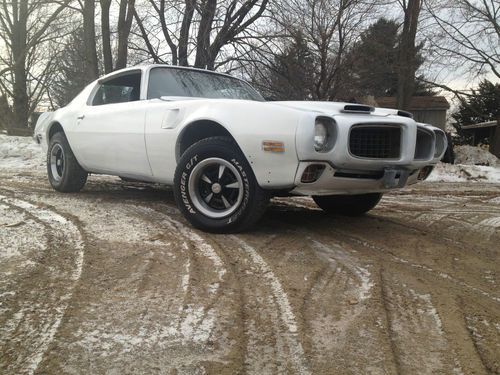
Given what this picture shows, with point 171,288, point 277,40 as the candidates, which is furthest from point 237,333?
point 277,40

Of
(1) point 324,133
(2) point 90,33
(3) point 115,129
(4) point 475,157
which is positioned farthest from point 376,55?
(1) point 324,133

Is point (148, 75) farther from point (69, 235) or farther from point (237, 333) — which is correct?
point (237, 333)

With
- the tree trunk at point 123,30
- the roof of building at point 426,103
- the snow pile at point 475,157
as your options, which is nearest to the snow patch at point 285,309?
the tree trunk at point 123,30

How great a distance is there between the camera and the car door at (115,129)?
4.94 meters

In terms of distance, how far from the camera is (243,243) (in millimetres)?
3871

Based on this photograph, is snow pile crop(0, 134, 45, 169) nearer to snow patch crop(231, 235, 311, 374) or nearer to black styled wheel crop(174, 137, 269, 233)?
black styled wheel crop(174, 137, 269, 233)

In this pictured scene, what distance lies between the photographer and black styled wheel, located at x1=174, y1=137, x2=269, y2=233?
395 centimetres

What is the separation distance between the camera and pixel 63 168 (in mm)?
6246

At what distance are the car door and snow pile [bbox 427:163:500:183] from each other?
24.7ft

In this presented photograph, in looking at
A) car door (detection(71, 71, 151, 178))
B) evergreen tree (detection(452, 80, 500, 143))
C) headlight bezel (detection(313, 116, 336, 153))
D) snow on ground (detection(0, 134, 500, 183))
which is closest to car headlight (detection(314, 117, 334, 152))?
headlight bezel (detection(313, 116, 336, 153))

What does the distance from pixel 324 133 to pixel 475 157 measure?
13.4 metres

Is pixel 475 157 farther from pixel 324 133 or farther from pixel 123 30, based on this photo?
pixel 324 133

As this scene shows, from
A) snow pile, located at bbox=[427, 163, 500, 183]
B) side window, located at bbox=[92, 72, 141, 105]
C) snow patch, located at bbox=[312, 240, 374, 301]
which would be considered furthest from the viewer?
snow pile, located at bbox=[427, 163, 500, 183]

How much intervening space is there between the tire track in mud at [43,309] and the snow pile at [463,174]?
29.2 feet
